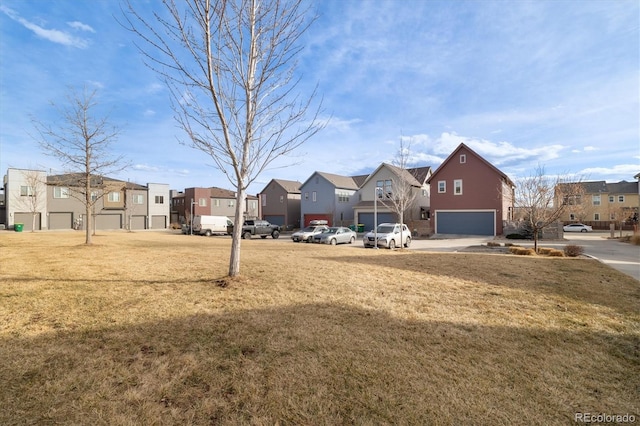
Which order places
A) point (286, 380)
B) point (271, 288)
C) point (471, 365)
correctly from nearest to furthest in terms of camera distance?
point (286, 380) < point (471, 365) < point (271, 288)

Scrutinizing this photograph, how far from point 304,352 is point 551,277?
8.63 meters

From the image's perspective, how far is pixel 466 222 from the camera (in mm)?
33438

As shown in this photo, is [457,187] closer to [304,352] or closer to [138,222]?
[304,352]

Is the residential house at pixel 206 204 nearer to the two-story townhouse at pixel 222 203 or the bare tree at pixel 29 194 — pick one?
the two-story townhouse at pixel 222 203

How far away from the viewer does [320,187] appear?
1770 inches

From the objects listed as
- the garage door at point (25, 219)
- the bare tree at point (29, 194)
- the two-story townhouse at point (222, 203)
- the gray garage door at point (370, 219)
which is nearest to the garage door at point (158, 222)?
the two-story townhouse at point (222, 203)

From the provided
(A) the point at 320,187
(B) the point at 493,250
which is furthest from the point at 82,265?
(A) the point at 320,187

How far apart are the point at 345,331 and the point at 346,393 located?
60.4 inches

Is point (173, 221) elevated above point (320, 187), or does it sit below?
below

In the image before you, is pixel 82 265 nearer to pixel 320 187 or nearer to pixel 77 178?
pixel 77 178

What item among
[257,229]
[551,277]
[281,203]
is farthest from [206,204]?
[551,277]

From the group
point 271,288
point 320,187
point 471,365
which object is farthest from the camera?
point 320,187

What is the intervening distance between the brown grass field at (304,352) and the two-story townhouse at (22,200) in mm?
49352

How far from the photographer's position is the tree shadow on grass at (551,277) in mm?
7084
